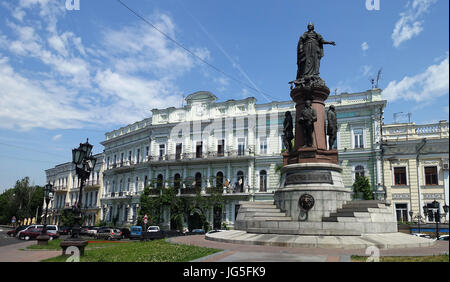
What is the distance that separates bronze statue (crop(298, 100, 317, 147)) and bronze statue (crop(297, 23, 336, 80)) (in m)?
1.89

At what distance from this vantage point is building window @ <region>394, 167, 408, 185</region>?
33.8 m

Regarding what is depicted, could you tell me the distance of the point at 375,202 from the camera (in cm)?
1477

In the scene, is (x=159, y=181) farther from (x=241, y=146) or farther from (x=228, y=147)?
(x=241, y=146)

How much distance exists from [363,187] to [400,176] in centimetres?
343

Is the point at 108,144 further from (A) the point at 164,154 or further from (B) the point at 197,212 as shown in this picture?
(B) the point at 197,212

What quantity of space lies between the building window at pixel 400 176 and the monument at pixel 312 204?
2076 centimetres

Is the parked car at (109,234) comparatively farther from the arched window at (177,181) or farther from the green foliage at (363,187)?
the green foliage at (363,187)

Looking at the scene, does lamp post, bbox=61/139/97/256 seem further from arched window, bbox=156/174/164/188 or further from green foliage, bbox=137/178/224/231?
arched window, bbox=156/174/164/188

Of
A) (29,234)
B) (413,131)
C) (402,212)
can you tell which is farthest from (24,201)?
(413,131)

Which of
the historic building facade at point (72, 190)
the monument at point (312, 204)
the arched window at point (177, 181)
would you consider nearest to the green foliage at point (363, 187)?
the arched window at point (177, 181)

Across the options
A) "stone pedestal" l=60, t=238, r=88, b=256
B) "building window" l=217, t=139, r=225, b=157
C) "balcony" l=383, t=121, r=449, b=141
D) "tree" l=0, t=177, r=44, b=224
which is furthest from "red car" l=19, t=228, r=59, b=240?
"tree" l=0, t=177, r=44, b=224

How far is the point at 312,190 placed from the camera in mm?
14391

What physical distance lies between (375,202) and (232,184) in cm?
2735
